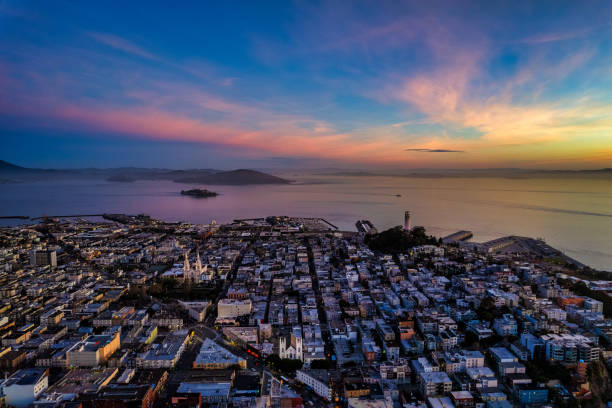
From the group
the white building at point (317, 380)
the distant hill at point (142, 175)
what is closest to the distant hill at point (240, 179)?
the distant hill at point (142, 175)

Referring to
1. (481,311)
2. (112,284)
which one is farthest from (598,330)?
(112,284)

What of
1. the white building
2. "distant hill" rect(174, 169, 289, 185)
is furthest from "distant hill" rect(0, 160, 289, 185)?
the white building

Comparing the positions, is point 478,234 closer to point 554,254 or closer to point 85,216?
point 554,254

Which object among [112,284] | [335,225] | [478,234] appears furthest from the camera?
[335,225]

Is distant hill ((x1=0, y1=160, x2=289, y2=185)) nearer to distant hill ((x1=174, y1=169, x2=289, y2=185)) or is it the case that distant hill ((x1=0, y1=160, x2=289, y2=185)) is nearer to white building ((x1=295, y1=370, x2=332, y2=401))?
distant hill ((x1=174, y1=169, x2=289, y2=185))

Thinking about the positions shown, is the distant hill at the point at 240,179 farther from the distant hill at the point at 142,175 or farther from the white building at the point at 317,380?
the white building at the point at 317,380

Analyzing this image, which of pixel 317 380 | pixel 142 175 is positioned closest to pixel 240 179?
pixel 142 175

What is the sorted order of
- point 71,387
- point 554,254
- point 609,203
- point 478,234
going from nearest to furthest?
point 71,387 → point 554,254 → point 478,234 → point 609,203

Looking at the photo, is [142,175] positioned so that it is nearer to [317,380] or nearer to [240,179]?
[240,179]
